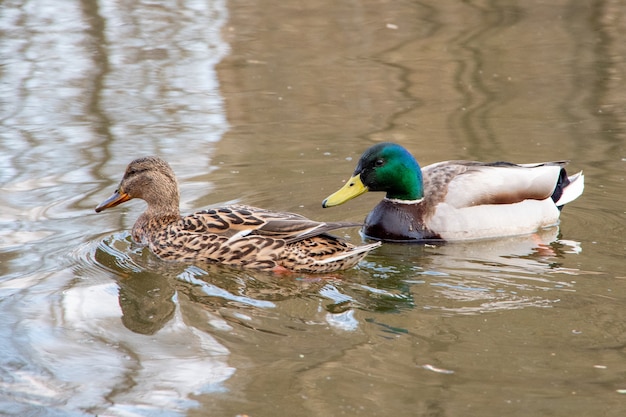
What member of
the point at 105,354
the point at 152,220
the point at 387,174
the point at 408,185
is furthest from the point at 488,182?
the point at 105,354

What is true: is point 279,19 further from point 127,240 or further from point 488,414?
point 488,414

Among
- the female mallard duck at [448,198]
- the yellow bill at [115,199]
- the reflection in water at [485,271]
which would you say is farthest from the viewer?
the female mallard duck at [448,198]

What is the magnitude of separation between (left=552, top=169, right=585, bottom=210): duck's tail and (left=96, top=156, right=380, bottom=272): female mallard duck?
2202mm

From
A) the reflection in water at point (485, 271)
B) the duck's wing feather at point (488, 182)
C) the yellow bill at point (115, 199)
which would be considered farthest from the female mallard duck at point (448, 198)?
the yellow bill at point (115, 199)

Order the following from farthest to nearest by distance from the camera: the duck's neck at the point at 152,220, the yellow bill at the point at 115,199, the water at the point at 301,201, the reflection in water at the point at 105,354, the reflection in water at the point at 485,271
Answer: the yellow bill at the point at 115,199
the duck's neck at the point at 152,220
the reflection in water at the point at 485,271
the water at the point at 301,201
the reflection in water at the point at 105,354

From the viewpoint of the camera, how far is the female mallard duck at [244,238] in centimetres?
692

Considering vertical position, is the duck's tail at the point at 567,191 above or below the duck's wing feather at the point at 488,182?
below

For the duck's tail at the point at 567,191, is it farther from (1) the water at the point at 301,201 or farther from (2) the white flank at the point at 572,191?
(1) the water at the point at 301,201

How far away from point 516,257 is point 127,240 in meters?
2.95

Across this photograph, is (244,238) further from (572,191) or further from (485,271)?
(572,191)

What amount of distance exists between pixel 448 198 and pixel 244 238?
1.94m

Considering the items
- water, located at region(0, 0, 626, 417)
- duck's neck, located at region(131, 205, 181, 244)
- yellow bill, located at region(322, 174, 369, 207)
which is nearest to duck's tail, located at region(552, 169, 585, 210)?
water, located at region(0, 0, 626, 417)

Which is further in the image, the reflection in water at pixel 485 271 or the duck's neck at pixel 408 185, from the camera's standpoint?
the duck's neck at pixel 408 185

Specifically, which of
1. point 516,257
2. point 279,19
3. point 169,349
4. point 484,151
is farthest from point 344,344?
point 279,19
